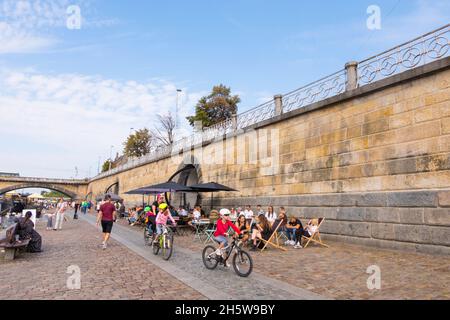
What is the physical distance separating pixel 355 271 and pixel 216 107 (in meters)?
34.4

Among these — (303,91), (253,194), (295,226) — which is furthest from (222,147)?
(295,226)

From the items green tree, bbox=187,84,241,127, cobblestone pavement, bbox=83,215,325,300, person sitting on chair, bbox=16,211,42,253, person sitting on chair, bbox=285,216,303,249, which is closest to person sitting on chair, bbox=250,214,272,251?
person sitting on chair, bbox=285,216,303,249

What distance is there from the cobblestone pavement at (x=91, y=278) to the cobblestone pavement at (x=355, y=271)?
6.99 feet

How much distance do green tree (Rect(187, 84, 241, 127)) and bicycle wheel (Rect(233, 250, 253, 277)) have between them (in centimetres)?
3335

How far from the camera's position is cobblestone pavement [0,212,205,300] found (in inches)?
205

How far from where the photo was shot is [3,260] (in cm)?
822

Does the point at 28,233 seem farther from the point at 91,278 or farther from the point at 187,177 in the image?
the point at 187,177

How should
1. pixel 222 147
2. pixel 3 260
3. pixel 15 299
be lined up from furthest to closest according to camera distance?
pixel 222 147, pixel 3 260, pixel 15 299

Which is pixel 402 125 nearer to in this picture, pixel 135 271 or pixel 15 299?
pixel 135 271

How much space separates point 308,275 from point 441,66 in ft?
21.3

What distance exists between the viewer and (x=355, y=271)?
6.78 m

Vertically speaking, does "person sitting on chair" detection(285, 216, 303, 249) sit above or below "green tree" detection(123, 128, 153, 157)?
below

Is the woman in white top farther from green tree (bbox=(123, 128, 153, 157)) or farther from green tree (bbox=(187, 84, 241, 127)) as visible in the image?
green tree (bbox=(123, 128, 153, 157))

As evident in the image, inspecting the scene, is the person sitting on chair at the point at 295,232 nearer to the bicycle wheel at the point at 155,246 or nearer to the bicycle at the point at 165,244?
the bicycle at the point at 165,244
